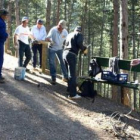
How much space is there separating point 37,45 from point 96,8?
80.4ft

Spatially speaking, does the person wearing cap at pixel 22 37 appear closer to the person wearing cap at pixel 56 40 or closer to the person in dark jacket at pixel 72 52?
the person wearing cap at pixel 56 40

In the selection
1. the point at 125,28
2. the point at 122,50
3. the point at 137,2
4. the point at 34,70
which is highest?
the point at 137,2

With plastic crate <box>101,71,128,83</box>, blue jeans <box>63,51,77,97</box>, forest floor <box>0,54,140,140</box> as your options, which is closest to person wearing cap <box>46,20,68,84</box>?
forest floor <box>0,54,140,140</box>

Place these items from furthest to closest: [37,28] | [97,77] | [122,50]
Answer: [37,28]
[122,50]
[97,77]

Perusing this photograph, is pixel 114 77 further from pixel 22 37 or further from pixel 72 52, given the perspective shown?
pixel 22 37

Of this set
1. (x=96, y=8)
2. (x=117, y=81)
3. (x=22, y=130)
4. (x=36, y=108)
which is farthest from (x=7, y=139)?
(x=96, y=8)

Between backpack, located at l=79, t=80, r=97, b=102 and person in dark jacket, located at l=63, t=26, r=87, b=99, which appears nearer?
person in dark jacket, located at l=63, t=26, r=87, b=99

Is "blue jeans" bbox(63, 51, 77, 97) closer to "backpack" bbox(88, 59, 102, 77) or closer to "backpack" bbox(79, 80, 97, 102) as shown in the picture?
"backpack" bbox(79, 80, 97, 102)

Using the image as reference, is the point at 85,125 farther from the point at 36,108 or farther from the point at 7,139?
the point at 7,139

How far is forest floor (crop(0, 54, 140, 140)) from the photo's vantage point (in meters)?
5.52

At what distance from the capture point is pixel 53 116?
6.37 metres

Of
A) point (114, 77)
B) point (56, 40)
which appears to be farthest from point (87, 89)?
point (56, 40)

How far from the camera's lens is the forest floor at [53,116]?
552cm

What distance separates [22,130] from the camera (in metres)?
5.46
